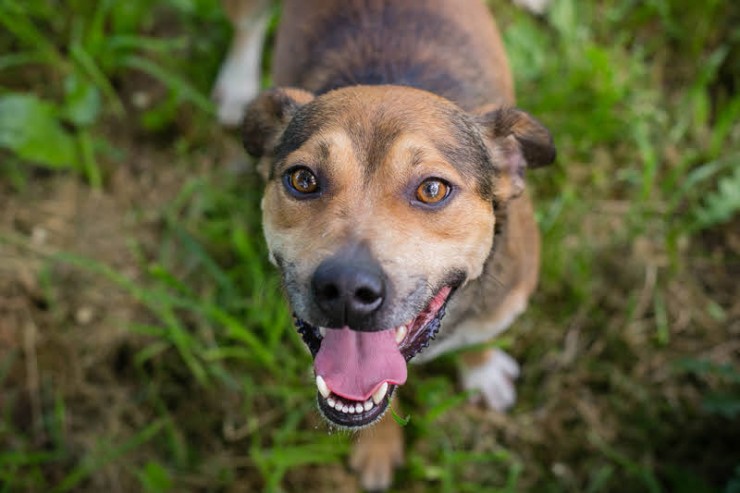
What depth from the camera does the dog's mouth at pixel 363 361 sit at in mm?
3209

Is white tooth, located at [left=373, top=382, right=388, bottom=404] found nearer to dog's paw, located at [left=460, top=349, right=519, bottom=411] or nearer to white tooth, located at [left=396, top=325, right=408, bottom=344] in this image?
white tooth, located at [left=396, top=325, right=408, bottom=344]

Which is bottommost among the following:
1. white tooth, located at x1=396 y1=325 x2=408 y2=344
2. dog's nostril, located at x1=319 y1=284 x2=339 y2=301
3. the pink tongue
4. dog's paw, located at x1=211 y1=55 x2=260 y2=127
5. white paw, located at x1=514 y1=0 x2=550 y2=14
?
dog's paw, located at x1=211 y1=55 x2=260 y2=127

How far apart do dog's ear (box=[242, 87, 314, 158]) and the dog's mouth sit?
1.11 m

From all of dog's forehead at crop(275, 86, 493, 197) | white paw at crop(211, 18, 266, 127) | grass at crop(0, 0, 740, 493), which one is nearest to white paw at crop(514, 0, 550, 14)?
grass at crop(0, 0, 740, 493)

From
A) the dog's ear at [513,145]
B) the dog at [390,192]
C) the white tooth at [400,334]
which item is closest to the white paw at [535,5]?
the dog at [390,192]

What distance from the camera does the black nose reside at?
2.80 m

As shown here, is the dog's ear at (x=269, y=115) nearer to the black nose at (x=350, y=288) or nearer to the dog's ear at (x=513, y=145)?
the dog's ear at (x=513, y=145)

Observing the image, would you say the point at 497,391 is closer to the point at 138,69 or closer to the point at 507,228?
the point at 507,228

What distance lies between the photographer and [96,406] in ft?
16.6

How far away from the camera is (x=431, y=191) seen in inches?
127

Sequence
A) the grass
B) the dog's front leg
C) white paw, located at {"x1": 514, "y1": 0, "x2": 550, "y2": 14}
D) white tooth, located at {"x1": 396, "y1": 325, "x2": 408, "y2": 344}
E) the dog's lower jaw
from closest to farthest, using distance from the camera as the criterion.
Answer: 1. the dog's lower jaw
2. white tooth, located at {"x1": 396, "y1": 325, "x2": 408, "y2": 344}
3. the dog's front leg
4. the grass
5. white paw, located at {"x1": 514, "y1": 0, "x2": 550, "y2": 14}

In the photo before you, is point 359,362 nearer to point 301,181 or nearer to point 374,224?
point 374,224

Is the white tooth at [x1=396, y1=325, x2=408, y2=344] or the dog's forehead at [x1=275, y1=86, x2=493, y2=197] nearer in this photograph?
the dog's forehead at [x1=275, y1=86, x2=493, y2=197]

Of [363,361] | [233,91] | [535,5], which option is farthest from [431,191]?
[535,5]
